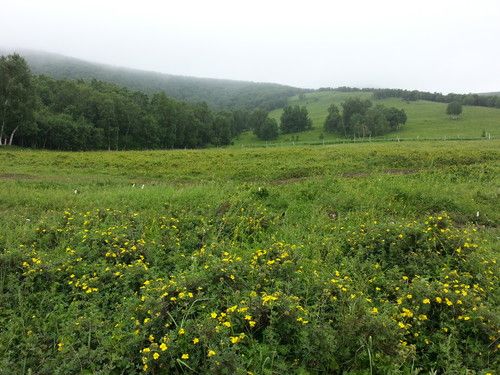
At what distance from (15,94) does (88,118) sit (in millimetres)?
17580

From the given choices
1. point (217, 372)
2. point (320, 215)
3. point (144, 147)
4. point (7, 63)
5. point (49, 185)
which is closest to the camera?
point (217, 372)

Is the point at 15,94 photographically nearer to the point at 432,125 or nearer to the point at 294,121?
the point at 294,121

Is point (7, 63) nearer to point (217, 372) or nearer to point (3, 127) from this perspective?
point (3, 127)

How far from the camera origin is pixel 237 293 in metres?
4.99

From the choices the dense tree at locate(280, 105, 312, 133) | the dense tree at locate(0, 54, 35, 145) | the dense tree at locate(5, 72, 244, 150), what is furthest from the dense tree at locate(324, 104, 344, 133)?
the dense tree at locate(0, 54, 35, 145)

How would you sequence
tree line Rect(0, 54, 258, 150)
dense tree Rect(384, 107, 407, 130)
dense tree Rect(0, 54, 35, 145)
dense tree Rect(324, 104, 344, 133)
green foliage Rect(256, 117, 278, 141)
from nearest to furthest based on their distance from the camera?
dense tree Rect(0, 54, 35, 145)
tree line Rect(0, 54, 258, 150)
dense tree Rect(384, 107, 407, 130)
green foliage Rect(256, 117, 278, 141)
dense tree Rect(324, 104, 344, 133)

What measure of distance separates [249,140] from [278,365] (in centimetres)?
9596


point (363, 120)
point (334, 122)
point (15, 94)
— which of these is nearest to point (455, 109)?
point (363, 120)

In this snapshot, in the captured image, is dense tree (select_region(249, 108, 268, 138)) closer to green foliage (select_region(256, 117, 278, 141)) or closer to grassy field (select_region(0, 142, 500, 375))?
green foliage (select_region(256, 117, 278, 141))

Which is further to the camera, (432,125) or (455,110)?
(455,110)

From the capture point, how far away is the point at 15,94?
4038cm

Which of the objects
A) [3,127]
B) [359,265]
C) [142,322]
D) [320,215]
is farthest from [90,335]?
[3,127]

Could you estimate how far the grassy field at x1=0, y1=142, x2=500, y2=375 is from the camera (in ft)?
14.0

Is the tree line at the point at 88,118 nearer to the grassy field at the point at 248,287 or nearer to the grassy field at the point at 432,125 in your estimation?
the grassy field at the point at 432,125
